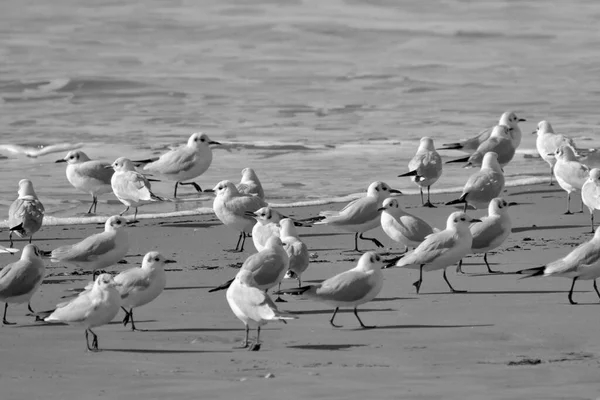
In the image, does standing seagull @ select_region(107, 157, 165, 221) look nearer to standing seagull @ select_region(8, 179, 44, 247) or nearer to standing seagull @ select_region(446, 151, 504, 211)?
standing seagull @ select_region(8, 179, 44, 247)

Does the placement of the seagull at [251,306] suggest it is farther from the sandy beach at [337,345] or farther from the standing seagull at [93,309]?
the standing seagull at [93,309]

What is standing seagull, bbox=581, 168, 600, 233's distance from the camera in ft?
42.6

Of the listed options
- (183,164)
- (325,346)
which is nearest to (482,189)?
(183,164)

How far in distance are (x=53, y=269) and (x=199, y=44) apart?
23.8m

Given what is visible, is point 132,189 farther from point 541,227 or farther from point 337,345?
point 337,345

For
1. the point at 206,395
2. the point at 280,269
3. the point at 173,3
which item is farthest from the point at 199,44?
the point at 206,395

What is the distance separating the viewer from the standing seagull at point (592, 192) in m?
13.0

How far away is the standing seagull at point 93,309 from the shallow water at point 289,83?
20.2 feet

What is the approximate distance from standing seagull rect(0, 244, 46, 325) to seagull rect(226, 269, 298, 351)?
1.61 metres

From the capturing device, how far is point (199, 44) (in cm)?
3491

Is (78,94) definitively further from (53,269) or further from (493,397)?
(493,397)

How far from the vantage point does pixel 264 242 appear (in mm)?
11383

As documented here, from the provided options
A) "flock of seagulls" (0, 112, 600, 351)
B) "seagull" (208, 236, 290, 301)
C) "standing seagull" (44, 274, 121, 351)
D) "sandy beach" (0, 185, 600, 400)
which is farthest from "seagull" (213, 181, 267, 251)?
"standing seagull" (44, 274, 121, 351)

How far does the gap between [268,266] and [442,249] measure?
4.94 feet
